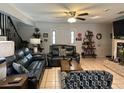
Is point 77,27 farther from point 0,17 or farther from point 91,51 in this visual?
point 0,17

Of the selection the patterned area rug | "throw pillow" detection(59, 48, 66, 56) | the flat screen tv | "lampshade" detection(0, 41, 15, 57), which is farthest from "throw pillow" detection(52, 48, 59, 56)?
"lampshade" detection(0, 41, 15, 57)

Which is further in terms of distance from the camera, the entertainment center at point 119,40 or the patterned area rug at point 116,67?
the entertainment center at point 119,40

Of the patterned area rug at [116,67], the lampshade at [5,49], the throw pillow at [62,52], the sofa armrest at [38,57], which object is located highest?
the lampshade at [5,49]

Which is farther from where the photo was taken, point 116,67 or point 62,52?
point 62,52

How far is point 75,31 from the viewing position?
1196cm

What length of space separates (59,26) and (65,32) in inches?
22.4

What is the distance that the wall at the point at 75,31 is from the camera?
11.8 meters

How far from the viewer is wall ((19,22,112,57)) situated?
464 inches

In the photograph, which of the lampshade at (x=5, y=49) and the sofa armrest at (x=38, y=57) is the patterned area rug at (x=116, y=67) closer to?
the sofa armrest at (x=38, y=57)

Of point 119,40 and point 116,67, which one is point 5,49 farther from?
point 119,40

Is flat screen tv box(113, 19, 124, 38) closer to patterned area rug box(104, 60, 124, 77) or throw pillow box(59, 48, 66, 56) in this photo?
patterned area rug box(104, 60, 124, 77)

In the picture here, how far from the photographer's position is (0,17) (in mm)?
5645

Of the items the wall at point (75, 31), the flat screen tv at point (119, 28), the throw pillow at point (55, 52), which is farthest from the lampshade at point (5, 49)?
the wall at point (75, 31)

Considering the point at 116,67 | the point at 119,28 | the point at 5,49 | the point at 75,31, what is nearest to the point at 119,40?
the point at 119,28
